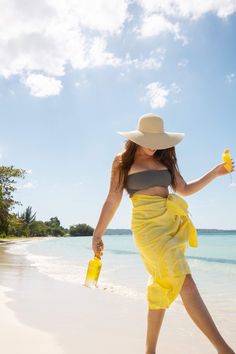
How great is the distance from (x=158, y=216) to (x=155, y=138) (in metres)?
0.51

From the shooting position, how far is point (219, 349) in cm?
253

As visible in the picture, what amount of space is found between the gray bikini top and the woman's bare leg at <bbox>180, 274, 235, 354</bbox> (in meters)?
0.61

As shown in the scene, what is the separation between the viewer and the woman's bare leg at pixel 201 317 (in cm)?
253

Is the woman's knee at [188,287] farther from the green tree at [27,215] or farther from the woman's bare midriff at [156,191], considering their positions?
the green tree at [27,215]

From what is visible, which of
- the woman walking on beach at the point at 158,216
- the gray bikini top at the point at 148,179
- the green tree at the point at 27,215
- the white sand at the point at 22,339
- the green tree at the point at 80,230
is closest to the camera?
the woman walking on beach at the point at 158,216

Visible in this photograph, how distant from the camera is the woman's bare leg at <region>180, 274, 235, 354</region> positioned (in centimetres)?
253

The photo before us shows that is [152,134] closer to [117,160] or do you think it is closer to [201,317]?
[117,160]

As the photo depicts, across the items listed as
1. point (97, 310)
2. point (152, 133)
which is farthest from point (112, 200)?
point (97, 310)

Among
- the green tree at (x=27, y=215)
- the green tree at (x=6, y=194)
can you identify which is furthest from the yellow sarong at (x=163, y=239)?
the green tree at (x=27, y=215)

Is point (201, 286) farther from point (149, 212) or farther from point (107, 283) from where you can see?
point (149, 212)

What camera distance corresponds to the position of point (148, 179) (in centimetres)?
283

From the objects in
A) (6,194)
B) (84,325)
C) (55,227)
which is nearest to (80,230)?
(55,227)

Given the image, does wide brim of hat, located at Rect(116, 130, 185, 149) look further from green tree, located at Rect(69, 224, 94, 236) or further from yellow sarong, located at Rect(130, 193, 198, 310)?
green tree, located at Rect(69, 224, 94, 236)

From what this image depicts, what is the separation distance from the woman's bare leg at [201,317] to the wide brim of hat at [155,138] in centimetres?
84
